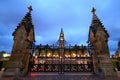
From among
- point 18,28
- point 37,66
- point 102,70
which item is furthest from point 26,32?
point 102,70

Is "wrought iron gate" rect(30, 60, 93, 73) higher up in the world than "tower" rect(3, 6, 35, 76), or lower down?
lower down

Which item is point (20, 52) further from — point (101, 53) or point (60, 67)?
point (101, 53)

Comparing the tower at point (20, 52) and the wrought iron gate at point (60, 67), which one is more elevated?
the tower at point (20, 52)

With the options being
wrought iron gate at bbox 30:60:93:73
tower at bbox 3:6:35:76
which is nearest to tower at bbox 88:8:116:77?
wrought iron gate at bbox 30:60:93:73

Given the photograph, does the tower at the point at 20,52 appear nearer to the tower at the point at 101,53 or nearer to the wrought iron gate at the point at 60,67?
the wrought iron gate at the point at 60,67

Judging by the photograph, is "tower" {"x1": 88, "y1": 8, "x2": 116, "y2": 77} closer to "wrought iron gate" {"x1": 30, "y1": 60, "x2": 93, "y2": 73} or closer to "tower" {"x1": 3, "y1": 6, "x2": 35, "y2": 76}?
"wrought iron gate" {"x1": 30, "y1": 60, "x2": 93, "y2": 73}

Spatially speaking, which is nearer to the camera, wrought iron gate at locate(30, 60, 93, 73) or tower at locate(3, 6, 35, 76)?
tower at locate(3, 6, 35, 76)

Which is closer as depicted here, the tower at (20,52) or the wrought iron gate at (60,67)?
the tower at (20,52)

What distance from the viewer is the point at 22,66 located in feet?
36.6

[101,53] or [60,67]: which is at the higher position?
[101,53]

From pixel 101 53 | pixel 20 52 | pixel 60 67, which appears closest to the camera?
pixel 20 52

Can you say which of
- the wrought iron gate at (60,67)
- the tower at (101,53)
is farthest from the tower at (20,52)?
the tower at (101,53)

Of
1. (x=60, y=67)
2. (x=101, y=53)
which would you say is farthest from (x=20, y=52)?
(x=101, y=53)

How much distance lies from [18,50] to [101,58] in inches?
330
